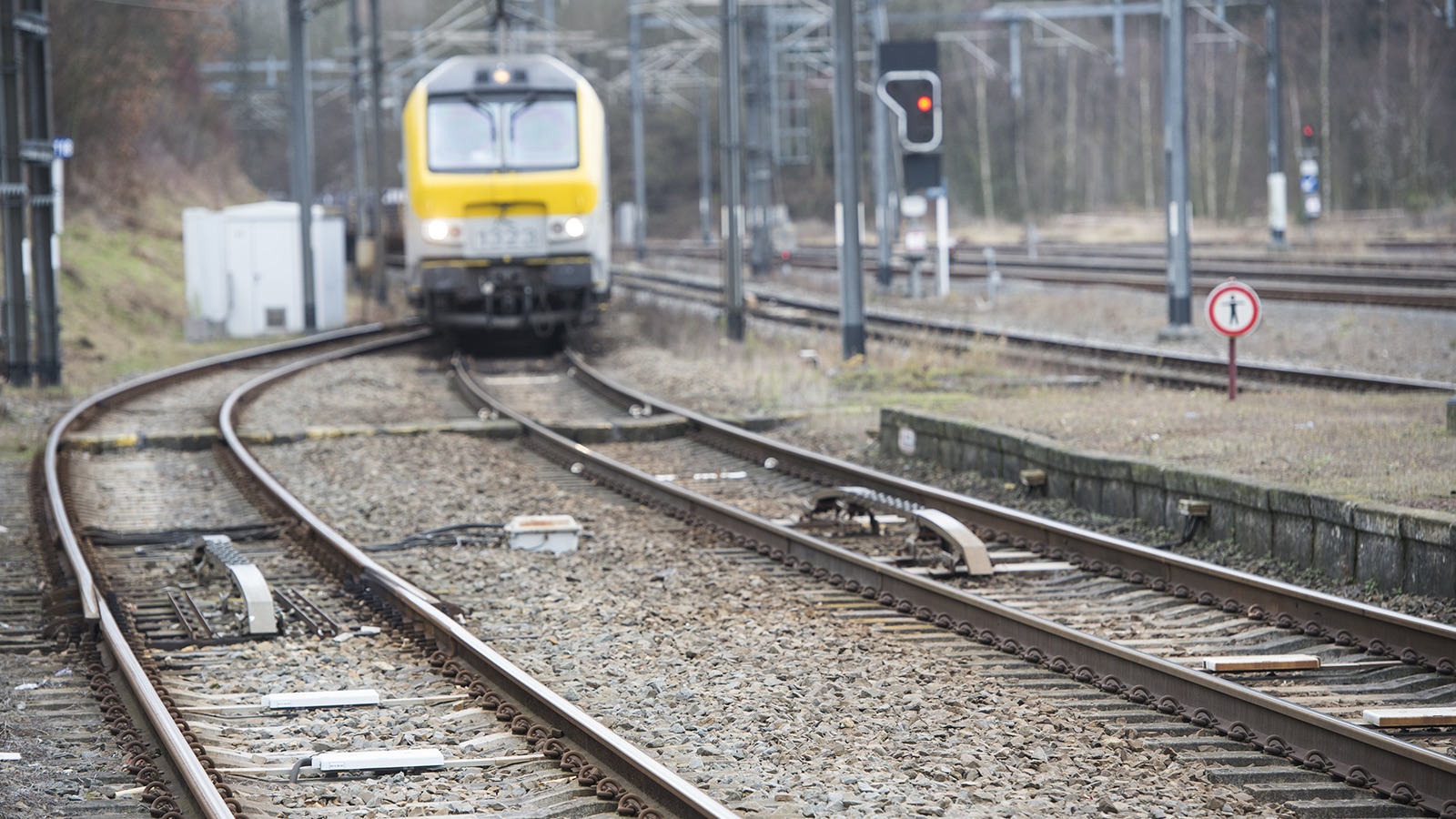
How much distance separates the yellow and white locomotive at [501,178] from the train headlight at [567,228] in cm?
1

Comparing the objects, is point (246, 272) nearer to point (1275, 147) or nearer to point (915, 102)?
point (915, 102)

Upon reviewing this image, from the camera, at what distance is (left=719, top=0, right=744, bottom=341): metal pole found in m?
21.3

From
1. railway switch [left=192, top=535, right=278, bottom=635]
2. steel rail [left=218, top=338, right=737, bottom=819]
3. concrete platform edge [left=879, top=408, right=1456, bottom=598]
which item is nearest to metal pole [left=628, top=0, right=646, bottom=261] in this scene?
concrete platform edge [left=879, top=408, right=1456, bottom=598]

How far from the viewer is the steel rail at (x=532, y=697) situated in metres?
5.05

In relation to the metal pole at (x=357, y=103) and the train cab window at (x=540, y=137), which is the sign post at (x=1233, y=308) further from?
the metal pole at (x=357, y=103)

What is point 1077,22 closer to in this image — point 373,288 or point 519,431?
point 373,288

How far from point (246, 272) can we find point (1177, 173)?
14315 mm

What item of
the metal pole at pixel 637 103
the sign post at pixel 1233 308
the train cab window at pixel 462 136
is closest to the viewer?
the sign post at pixel 1233 308

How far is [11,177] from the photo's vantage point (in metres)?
18.7

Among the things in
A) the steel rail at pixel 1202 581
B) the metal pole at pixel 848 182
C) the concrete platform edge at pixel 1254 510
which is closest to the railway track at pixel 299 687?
the steel rail at pixel 1202 581

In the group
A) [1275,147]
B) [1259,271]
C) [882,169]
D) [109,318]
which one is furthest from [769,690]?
[1275,147]

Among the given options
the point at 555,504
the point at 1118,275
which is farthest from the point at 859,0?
the point at 555,504

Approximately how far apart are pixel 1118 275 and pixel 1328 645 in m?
23.3

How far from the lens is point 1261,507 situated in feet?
28.0
